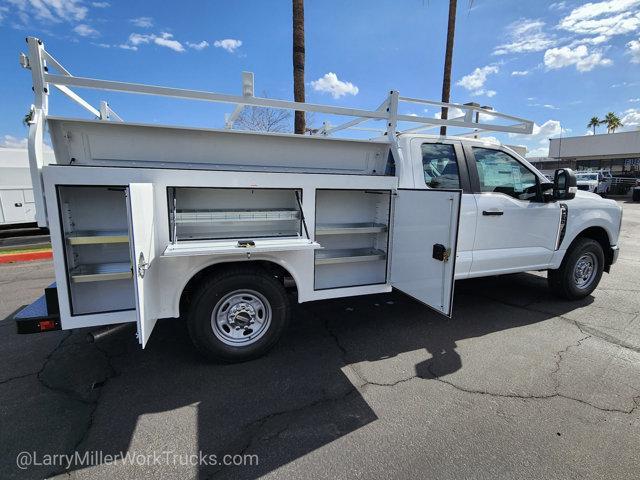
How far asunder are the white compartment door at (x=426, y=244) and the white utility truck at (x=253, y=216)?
1 centimetres

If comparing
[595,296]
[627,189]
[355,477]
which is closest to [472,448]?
[355,477]

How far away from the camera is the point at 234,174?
3027 millimetres

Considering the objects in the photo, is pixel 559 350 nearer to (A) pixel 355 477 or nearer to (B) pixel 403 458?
(B) pixel 403 458

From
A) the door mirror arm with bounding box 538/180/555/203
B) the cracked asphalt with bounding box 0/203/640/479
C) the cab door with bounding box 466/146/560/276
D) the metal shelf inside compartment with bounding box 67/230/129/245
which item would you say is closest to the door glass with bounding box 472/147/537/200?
the cab door with bounding box 466/146/560/276

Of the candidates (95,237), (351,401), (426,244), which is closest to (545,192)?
(426,244)

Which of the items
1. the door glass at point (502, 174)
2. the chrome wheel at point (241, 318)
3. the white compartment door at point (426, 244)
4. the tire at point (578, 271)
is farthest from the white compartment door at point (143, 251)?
the tire at point (578, 271)

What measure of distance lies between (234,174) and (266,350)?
169cm

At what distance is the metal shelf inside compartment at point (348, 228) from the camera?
360 centimetres

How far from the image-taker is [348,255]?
3.76m

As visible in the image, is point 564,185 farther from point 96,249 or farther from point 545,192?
point 96,249

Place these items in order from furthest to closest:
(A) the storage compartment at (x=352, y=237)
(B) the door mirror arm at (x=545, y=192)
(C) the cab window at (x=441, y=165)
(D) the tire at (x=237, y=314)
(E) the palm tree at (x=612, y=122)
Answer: (E) the palm tree at (x=612, y=122) < (B) the door mirror arm at (x=545, y=192) < (C) the cab window at (x=441, y=165) < (A) the storage compartment at (x=352, y=237) < (D) the tire at (x=237, y=314)

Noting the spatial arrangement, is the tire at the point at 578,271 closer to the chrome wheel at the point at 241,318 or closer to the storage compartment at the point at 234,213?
the storage compartment at the point at 234,213

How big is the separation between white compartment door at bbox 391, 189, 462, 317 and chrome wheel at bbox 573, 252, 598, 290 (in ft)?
9.92

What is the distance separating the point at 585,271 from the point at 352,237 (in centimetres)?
374
